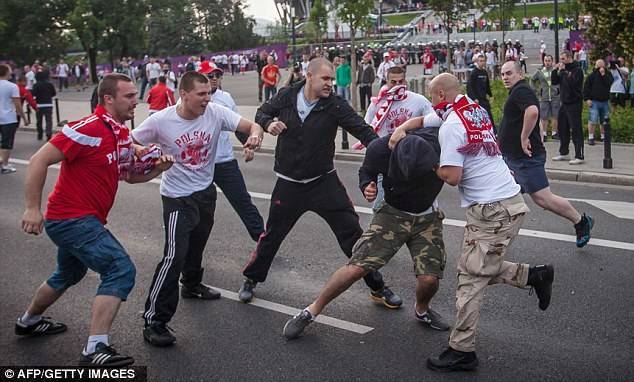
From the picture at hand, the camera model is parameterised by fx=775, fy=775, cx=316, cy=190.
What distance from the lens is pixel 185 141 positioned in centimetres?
604

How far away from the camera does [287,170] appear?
6.36 metres

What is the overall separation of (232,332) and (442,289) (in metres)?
1.96

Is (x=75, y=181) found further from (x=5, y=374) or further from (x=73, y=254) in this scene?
(x=5, y=374)

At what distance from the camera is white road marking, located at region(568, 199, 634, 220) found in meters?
9.41

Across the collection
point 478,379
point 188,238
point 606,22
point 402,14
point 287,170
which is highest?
point 402,14

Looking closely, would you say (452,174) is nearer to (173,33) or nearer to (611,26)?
(611,26)

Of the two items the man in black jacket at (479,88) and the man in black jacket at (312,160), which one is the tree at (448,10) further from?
the man in black jacket at (312,160)

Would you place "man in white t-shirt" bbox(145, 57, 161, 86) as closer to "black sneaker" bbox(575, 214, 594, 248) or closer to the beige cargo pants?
"black sneaker" bbox(575, 214, 594, 248)

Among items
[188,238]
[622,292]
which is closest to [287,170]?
[188,238]

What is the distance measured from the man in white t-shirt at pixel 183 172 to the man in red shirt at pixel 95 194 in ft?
1.54

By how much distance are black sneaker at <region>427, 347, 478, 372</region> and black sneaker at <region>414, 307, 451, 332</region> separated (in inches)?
29.1

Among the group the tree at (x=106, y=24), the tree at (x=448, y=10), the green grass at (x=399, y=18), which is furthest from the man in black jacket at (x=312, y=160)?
the green grass at (x=399, y=18)

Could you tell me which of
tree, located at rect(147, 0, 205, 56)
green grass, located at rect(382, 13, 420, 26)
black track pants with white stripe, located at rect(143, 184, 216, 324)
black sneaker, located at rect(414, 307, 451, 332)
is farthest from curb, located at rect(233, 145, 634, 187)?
green grass, located at rect(382, 13, 420, 26)

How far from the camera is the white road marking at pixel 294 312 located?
234 inches
